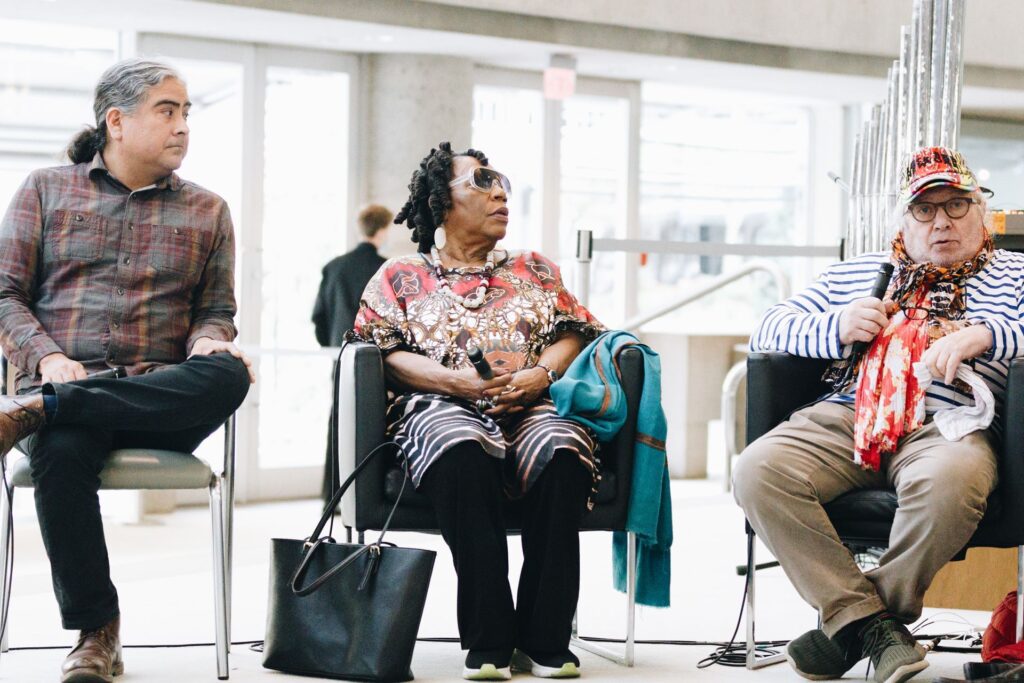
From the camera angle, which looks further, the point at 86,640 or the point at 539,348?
the point at 539,348

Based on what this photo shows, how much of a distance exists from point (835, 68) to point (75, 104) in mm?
3804

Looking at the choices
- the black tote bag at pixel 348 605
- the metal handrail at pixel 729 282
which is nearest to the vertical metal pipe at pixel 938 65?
the metal handrail at pixel 729 282

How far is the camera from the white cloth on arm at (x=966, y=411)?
287cm

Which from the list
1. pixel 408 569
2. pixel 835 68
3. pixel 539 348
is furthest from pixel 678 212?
pixel 408 569

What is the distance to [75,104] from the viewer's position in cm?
607

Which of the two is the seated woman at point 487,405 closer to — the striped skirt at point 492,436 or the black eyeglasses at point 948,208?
the striped skirt at point 492,436

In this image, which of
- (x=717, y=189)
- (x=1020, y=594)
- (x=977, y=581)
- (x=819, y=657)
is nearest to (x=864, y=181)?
(x=977, y=581)

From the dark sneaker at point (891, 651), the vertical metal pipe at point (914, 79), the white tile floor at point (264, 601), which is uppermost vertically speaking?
the vertical metal pipe at point (914, 79)

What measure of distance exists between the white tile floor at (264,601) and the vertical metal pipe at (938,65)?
5.15 ft

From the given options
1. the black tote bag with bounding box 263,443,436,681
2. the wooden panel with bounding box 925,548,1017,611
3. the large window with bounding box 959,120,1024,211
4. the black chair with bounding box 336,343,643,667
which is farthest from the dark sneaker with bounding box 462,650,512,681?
the large window with bounding box 959,120,1024,211

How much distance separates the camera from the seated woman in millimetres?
2906

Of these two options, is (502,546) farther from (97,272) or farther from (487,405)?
(97,272)

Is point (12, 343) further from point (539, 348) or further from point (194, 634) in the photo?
point (539, 348)

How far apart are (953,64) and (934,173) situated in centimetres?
169
